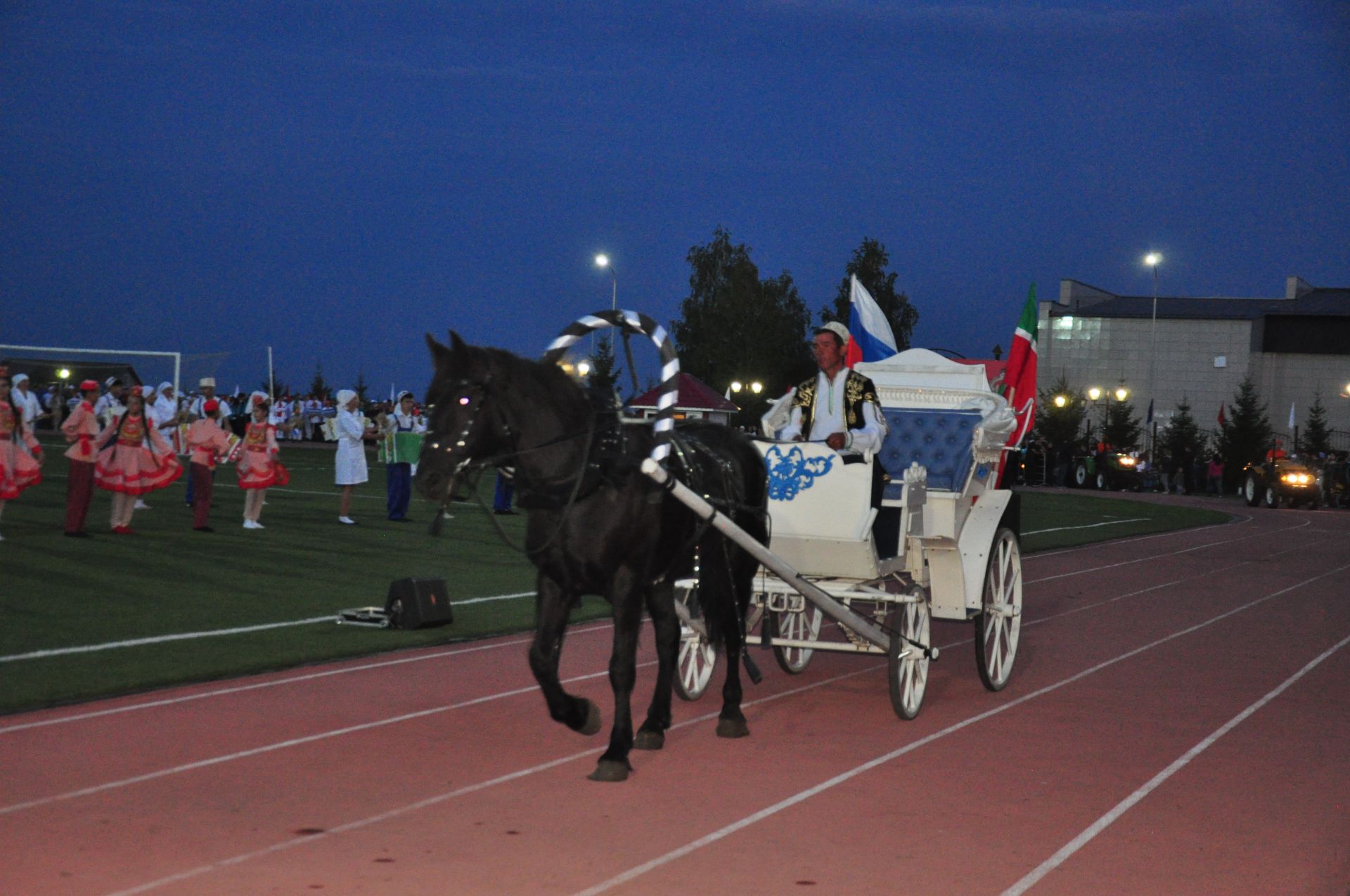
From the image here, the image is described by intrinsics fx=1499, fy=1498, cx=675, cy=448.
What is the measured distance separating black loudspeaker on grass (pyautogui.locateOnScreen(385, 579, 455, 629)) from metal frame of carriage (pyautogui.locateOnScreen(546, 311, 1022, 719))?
9.36 feet

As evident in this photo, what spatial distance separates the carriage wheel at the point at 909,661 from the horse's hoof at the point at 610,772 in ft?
6.81

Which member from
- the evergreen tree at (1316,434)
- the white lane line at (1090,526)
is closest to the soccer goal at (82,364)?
the white lane line at (1090,526)

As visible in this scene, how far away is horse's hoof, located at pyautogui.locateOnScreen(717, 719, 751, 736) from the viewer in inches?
319

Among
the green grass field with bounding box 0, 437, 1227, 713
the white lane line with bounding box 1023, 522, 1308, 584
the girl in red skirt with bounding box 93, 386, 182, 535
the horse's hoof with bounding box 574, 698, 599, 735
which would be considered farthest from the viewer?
the white lane line with bounding box 1023, 522, 1308, 584

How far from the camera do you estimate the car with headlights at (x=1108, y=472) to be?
172 ft

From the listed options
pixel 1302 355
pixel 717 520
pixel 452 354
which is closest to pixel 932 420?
pixel 717 520

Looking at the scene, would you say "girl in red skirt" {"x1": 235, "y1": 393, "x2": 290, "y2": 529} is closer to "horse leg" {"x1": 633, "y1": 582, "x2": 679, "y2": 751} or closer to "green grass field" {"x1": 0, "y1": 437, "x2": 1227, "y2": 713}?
"green grass field" {"x1": 0, "y1": 437, "x2": 1227, "y2": 713}

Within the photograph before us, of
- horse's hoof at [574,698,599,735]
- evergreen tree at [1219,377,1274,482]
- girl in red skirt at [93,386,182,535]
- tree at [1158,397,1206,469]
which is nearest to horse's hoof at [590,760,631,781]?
horse's hoof at [574,698,599,735]

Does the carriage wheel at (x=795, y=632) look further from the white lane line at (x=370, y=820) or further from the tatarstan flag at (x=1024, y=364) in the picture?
the tatarstan flag at (x=1024, y=364)

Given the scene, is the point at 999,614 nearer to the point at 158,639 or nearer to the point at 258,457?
the point at 158,639

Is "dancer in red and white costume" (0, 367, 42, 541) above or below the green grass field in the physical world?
above

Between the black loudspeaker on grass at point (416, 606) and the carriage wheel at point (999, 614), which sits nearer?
the carriage wheel at point (999, 614)

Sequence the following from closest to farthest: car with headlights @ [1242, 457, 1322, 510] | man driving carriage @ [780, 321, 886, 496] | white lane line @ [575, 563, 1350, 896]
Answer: white lane line @ [575, 563, 1350, 896] < man driving carriage @ [780, 321, 886, 496] < car with headlights @ [1242, 457, 1322, 510]

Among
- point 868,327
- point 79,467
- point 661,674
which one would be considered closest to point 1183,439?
point 868,327
